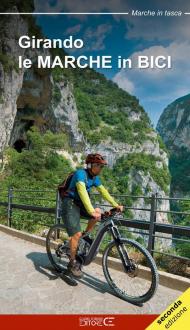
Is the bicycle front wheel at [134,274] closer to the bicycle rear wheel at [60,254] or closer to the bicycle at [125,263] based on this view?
the bicycle at [125,263]

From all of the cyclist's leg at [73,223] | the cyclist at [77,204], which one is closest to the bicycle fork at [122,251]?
the cyclist at [77,204]

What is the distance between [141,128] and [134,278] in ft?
326

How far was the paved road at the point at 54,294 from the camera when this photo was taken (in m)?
3.96

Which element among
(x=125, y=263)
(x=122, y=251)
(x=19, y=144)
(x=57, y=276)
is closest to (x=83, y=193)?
(x=122, y=251)

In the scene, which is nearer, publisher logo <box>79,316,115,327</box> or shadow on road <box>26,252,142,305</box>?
publisher logo <box>79,316,115,327</box>

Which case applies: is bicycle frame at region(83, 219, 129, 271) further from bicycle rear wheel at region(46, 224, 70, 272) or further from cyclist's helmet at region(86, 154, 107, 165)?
cyclist's helmet at region(86, 154, 107, 165)

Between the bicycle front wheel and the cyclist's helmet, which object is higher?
the cyclist's helmet

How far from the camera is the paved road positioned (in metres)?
3.96

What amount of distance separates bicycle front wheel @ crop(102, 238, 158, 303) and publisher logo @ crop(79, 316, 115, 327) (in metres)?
0.54

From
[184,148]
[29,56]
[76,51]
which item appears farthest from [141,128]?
[76,51]

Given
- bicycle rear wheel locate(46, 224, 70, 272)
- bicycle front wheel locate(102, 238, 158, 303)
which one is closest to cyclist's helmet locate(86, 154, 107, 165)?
bicycle front wheel locate(102, 238, 158, 303)

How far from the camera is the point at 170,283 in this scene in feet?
16.0

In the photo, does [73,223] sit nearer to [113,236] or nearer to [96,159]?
[113,236]

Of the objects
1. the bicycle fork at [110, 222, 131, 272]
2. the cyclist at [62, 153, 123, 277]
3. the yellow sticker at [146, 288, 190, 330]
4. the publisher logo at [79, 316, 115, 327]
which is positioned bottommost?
the publisher logo at [79, 316, 115, 327]
